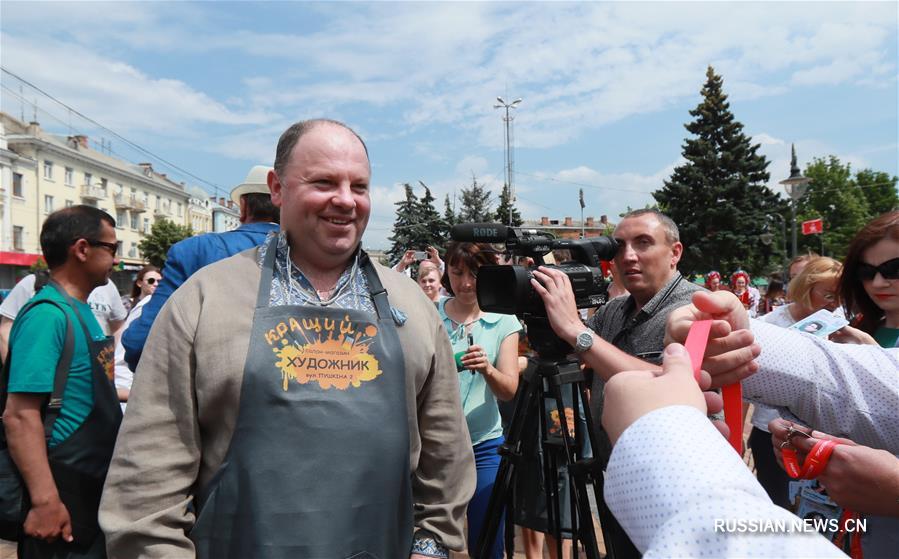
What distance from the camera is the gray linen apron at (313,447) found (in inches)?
55.0

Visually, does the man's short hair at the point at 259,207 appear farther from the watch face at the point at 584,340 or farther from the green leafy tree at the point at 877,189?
the green leafy tree at the point at 877,189

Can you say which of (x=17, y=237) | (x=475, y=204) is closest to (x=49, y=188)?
(x=17, y=237)

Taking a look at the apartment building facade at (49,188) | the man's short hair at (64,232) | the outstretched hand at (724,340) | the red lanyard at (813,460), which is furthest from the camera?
the apartment building facade at (49,188)

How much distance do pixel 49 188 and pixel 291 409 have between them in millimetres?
44423

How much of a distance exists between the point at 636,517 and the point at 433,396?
112 centimetres

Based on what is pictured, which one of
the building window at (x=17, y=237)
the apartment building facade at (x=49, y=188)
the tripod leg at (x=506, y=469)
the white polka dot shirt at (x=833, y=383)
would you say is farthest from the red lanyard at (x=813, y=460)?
the building window at (x=17, y=237)

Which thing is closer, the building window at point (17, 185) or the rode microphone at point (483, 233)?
the rode microphone at point (483, 233)

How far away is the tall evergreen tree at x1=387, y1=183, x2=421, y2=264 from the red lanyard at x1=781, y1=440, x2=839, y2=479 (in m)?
16.4

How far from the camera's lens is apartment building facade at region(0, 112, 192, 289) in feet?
111

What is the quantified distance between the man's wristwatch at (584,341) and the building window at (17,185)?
42.6m

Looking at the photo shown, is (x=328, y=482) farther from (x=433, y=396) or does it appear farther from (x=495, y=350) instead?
(x=495, y=350)

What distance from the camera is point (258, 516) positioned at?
139 centimetres

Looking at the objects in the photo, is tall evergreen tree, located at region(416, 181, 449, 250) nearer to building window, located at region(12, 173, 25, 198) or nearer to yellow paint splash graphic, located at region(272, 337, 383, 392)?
yellow paint splash graphic, located at region(272, 337, 383, 392)

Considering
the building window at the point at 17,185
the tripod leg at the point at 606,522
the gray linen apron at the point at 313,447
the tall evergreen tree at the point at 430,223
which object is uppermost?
the building window at the point at 17,185
